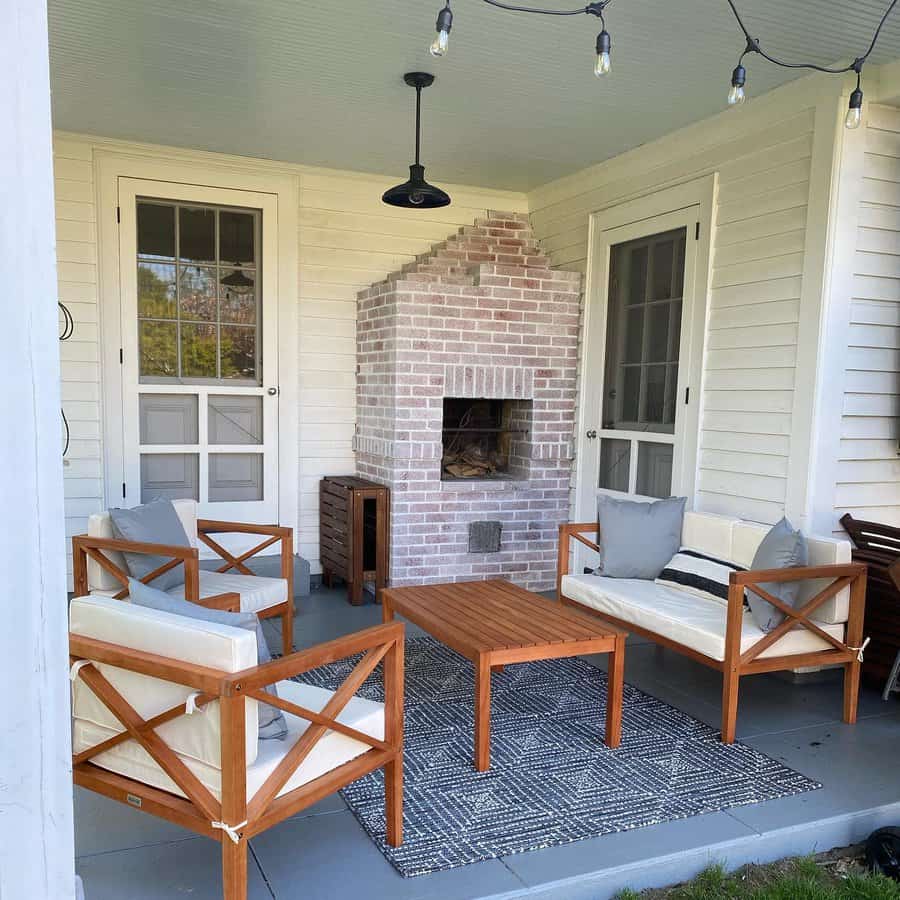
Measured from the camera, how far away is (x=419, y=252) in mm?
5625

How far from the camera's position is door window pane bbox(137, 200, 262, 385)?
4977 mm

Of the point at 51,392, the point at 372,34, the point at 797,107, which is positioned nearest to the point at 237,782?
the point at 51,392

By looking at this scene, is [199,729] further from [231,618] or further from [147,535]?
[147,535]

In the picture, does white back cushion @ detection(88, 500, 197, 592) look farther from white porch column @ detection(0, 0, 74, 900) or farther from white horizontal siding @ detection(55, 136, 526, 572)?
white porch column @ detection(0, 0, 74, 900)

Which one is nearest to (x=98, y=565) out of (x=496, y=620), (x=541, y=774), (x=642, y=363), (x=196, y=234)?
(x=496, y=620)

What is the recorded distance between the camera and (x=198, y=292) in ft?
16.7

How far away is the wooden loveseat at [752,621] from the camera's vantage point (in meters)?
2.99

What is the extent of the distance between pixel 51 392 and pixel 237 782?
1.09 meters

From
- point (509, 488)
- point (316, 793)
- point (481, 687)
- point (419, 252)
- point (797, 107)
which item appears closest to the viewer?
point (316, 793)

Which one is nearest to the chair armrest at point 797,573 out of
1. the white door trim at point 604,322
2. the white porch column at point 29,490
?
the white door trim at point 604,322

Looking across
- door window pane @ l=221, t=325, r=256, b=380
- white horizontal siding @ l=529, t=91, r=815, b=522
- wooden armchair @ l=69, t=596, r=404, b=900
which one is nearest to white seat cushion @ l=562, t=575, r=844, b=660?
white horizontal siding @ l=529, t=91, r=815, b=522

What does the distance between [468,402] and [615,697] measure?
3.03 meters

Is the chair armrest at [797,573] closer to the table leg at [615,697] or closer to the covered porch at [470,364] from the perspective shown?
the covered porch at [470,364]

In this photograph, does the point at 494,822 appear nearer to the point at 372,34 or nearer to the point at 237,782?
the point at 237,782
